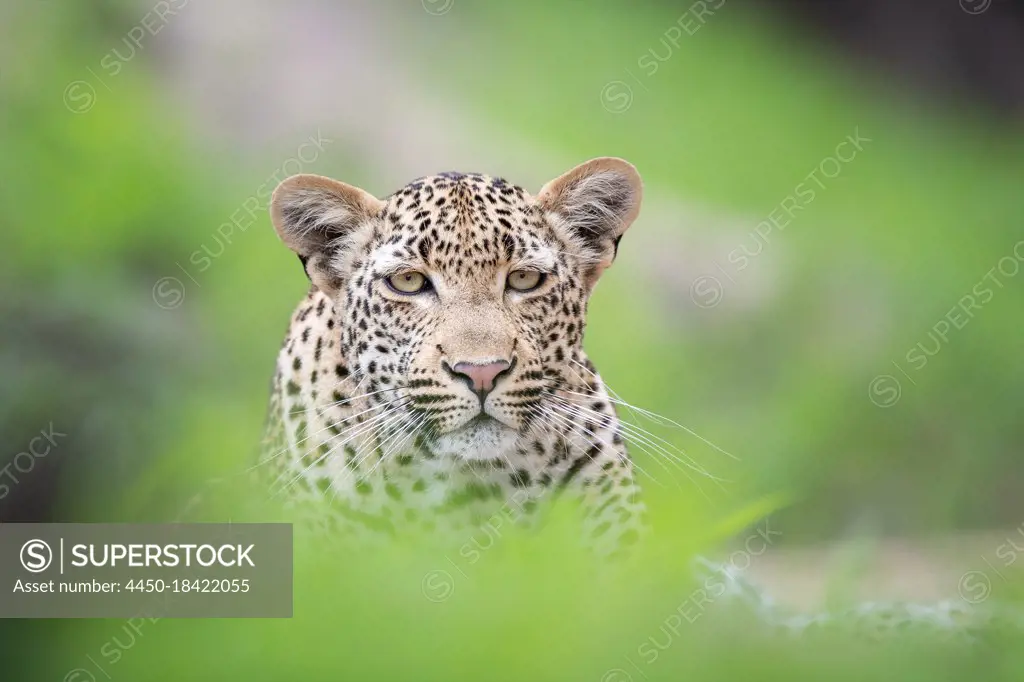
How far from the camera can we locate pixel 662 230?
43.1 feet

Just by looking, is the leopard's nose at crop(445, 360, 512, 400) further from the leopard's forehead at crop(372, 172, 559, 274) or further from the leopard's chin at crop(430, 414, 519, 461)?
the leopard's forehead at crop(372, 172, 559, 274)

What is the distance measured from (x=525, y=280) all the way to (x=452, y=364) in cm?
73

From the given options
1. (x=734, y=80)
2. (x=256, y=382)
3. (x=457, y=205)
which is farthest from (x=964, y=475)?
(x=457, y=205)

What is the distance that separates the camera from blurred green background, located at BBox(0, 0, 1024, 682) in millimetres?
9219

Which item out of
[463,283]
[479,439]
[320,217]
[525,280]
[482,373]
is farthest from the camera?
[320,217]

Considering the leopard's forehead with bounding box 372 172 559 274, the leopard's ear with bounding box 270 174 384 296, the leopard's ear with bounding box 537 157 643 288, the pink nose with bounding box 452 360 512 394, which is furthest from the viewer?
the leopard's ear with bounding box 537 157 643 288

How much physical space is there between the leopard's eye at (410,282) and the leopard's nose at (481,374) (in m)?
0.62

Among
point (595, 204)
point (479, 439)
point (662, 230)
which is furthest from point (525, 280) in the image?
point (662, 230)

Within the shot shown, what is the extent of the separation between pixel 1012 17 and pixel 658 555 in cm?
1213

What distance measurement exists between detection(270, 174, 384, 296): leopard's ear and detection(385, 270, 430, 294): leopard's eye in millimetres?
459

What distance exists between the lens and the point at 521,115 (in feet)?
42.5

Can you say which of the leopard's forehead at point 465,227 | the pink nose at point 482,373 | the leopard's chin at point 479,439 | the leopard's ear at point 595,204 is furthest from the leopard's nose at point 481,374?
the leopard's ear at point 595,204

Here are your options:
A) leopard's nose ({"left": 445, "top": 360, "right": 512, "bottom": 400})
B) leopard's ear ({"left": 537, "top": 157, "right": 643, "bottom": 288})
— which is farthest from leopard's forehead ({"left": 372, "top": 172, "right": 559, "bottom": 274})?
leopard's nose ({"left": 445, "top": 360, "right": 512, "bottom": 400})

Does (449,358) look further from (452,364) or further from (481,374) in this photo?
(481,374)
